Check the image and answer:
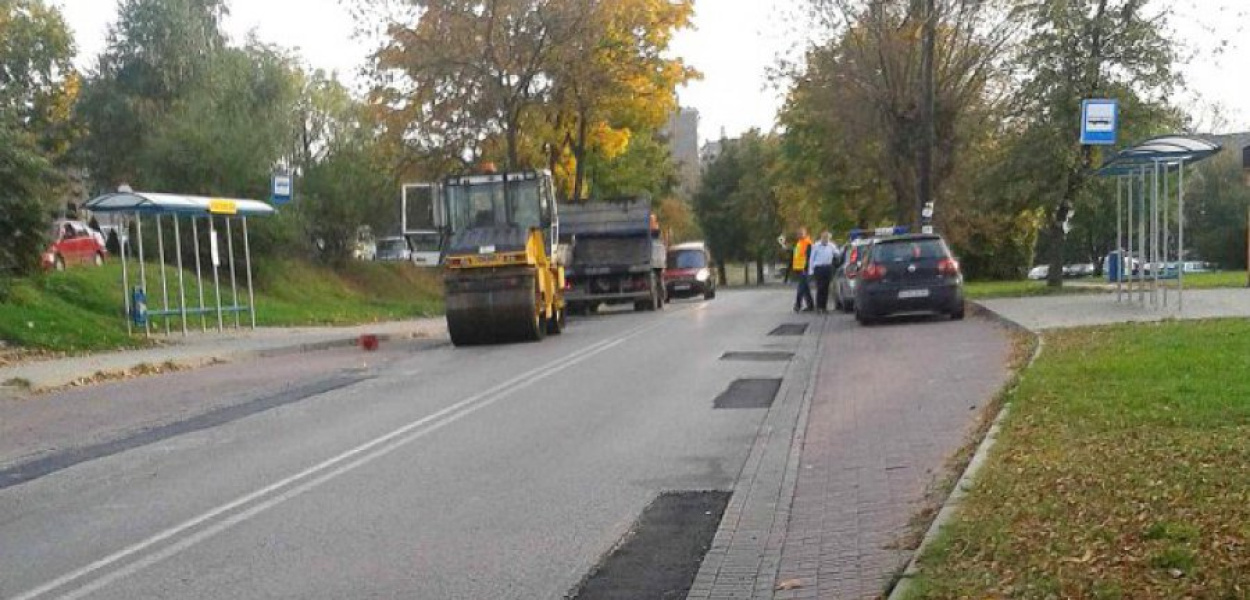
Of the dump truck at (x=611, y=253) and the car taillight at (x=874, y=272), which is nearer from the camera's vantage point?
the car taillight at (x=874, y=272)

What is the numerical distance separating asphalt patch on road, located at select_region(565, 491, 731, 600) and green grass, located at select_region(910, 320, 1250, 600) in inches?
52.6

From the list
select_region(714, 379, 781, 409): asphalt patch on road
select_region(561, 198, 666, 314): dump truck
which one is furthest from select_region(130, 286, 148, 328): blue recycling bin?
select_region(714, 379, 781, 409): asphalt patch on road

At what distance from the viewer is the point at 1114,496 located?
6.75 metres

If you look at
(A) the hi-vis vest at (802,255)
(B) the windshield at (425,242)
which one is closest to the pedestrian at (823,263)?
(A) the hi-vis vest at (802,255)

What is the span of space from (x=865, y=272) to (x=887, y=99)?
38.8 feet

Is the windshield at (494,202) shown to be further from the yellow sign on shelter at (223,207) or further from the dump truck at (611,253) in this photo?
the dump truck at (611,253)

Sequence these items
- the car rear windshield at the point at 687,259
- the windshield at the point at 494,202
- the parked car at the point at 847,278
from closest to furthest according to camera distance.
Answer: the windshield at the point at 494,202
the parked car at the point at 847,278
the car rear windshield at the point at 687,259

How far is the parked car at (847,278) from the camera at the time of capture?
87.2 feet

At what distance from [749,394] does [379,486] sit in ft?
19.0

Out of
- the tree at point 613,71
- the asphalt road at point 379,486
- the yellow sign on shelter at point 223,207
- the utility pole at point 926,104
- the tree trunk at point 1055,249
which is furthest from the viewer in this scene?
the tree at point 613,71

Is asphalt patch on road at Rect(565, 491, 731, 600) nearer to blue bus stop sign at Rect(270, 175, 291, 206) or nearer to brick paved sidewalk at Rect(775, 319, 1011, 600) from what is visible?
brick paved sidewalk at Rect(775, 319, 1011, 600)

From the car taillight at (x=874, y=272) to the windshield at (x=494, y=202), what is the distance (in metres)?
6.17

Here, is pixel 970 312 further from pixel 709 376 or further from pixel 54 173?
pixel 54 173

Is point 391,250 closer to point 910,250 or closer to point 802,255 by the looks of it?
point 802,255
